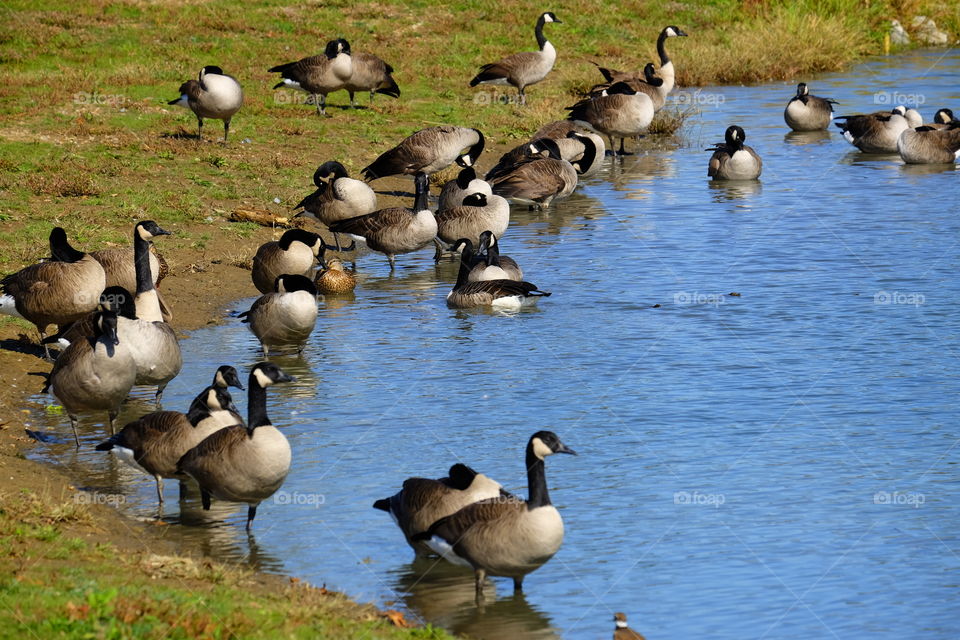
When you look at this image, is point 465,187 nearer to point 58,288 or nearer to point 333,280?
point 333,280

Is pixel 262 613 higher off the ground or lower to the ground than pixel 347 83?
lower

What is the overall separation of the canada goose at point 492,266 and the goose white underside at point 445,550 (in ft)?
31.3

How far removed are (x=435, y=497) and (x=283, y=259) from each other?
9.34m

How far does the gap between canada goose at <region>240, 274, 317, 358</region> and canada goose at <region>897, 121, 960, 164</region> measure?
59.9ft

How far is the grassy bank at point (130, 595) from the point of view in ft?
26.5

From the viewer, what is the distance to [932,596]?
33.5 feet

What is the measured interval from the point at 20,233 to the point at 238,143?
29.3 feet

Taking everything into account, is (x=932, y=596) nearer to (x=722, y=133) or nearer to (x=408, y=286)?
(x=408, y=286)

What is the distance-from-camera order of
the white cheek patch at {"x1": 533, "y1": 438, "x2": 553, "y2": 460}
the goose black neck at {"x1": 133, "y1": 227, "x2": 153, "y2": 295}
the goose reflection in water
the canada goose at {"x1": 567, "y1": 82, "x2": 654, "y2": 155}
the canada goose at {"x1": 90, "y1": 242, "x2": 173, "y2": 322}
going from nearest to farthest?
1. the goose reflection in water
2. the white cheek patch at {"x1": 533, "y1": 438, "x2": 553, "y2": 460}
3. the goose black neck at {"x1": 133, "y1": 227, "x2": 153, "y2": 295}
4. the canada goose at {"x1": 90, "y1": 242, "x2": 173, "y2": 322}
5. the canada goose at {"x1": 567, "y1": 82, "x2": 654, "y2": 155}

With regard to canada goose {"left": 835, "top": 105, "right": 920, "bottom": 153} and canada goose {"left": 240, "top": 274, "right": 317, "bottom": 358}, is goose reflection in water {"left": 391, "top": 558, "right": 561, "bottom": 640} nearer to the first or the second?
canada goose {"left": 240, "top": 274, "right": 317, "bottom": 358}

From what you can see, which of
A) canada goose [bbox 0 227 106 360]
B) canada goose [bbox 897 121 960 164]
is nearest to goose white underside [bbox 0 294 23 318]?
canada goose [bbox 0 227 106 360]

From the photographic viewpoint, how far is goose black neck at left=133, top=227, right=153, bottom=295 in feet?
52.0

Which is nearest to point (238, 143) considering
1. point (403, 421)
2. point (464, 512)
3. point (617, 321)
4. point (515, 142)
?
point (515, 142)

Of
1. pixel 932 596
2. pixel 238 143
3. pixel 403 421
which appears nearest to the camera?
pixel 932 596
